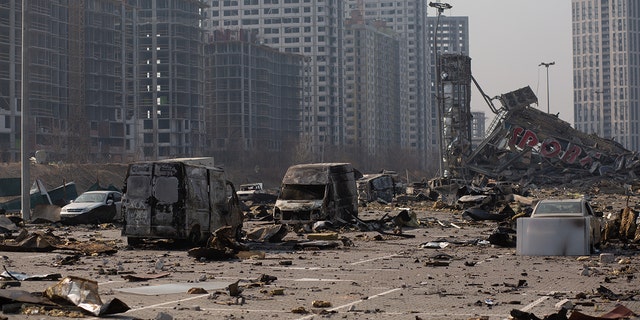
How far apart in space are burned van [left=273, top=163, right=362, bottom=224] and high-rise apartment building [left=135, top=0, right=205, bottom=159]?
120m

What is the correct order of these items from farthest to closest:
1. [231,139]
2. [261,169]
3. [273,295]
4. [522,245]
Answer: [231,139]
[261,169]
[522,245]
[273,295]

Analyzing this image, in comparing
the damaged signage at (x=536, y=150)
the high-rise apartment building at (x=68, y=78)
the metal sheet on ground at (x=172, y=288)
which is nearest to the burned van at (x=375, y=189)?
the damaged signage at (x=536, y=150)

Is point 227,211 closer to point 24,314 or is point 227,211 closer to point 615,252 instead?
point 615,252


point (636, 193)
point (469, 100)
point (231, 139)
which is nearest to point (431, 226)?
point (636, 193)

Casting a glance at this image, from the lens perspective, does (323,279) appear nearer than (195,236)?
Yes

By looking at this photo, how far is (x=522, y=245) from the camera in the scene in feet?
75.0

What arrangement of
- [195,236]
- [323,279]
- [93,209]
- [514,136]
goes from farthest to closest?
[514,136], [93,209], [195,236], [323,279]

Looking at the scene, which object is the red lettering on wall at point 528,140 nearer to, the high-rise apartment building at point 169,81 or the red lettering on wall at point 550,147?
the red lettering on wall at point 550,147

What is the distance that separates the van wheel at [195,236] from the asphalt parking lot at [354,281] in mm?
546

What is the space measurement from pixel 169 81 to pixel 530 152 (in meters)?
78.0

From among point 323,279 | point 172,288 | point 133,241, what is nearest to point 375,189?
point 133,241

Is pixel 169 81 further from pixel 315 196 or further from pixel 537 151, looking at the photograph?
pixel 315 196

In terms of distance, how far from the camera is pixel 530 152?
9019cm

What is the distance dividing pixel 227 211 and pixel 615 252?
991cm
